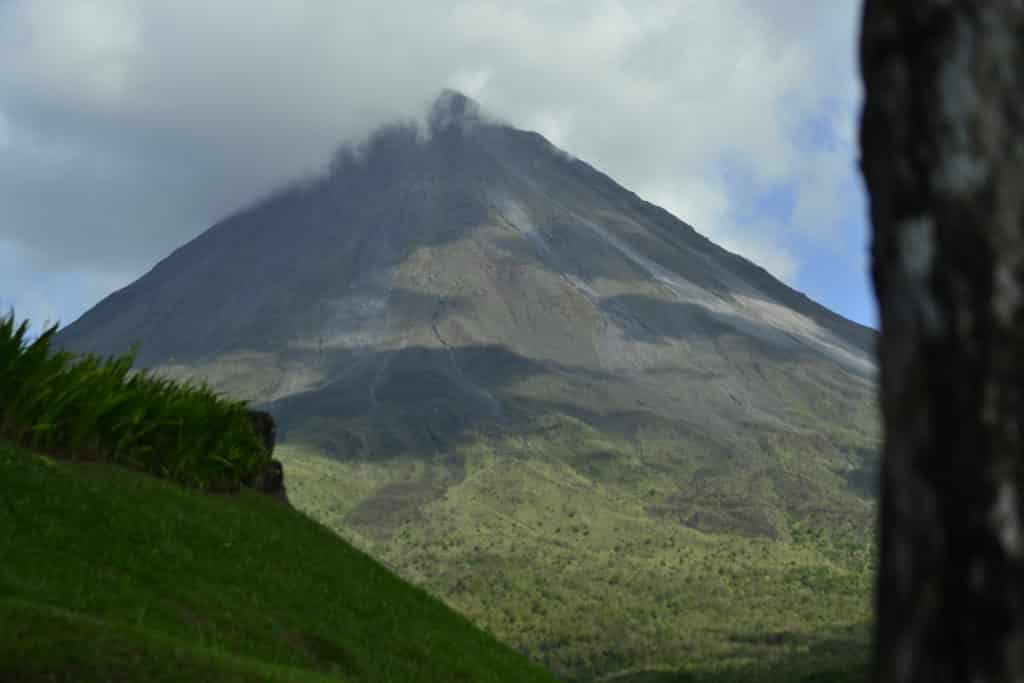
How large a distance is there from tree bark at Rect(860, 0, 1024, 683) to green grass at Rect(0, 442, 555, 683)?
742 cm

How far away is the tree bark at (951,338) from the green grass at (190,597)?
24.3ft

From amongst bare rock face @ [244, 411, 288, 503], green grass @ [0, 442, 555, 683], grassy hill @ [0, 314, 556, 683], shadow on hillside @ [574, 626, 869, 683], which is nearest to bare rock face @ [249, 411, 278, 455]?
bare rock face @ [244, 411, 288, 503]

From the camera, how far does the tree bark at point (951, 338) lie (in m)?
2.91

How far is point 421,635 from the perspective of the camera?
15953 mm

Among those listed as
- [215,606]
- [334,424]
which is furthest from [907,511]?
[334,424]

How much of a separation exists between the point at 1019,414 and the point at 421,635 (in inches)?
536

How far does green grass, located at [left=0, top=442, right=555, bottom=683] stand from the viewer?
969 cm

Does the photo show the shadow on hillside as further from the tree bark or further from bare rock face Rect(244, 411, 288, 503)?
the tree bark

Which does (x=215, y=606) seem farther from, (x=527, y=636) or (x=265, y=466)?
(x=527, y=636)

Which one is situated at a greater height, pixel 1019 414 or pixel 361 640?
pixel 1019 414

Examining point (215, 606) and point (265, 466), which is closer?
point (215, 606)

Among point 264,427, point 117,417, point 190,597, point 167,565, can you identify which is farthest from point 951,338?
point 264,427

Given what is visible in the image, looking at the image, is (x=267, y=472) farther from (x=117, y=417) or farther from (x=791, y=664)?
(x=791, y=664)

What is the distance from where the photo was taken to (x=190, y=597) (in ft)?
42.3
